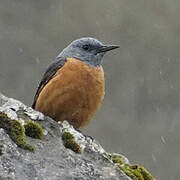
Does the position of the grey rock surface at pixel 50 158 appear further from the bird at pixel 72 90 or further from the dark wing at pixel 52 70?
the dark wing at pixel 52 70

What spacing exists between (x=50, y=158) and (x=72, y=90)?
2805 mm

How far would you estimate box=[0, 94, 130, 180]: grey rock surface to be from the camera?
7.06m

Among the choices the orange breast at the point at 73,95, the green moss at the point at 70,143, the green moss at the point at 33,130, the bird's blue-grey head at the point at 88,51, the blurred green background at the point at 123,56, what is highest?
the bird's blue-grey head at the point at 88,51

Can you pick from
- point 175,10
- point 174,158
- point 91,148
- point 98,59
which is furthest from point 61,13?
point 91,148

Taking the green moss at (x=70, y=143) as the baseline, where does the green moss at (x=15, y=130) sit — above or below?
above

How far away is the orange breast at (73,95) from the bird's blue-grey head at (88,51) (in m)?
0.35

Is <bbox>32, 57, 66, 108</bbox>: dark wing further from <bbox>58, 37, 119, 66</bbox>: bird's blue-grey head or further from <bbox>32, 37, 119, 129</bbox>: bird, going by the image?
<bbox>58, 37, 119, 66</bbox>: bird's blue-grey head

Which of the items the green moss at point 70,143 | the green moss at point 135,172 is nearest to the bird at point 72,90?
the green moss at point 135,172

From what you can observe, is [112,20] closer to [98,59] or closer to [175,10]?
[175,10]

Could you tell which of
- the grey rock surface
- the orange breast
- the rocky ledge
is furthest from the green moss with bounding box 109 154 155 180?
the orange breast

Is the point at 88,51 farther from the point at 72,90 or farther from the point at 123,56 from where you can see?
the point at 123,56

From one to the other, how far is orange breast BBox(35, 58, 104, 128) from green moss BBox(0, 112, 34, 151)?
100 inches

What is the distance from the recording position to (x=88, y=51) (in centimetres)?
1115

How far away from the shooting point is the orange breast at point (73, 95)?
10102 mm
